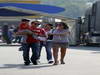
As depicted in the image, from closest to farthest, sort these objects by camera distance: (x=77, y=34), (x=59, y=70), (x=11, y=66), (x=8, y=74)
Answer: (x=8, y=74) < (x=59, y=70) < (x=11, y=66) < (x=77, y=34)

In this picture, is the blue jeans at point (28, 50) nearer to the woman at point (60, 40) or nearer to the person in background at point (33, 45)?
the person in background at point (33, 45)

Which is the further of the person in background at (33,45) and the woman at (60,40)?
the woman at (60,40)

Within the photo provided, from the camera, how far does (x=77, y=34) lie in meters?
40.8

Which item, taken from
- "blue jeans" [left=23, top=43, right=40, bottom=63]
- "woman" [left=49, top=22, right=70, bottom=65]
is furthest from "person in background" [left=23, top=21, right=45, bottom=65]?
"woman" [left=49, top=22, right=70, bottom=65]

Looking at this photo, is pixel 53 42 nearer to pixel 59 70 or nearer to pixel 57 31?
pixel 57 31

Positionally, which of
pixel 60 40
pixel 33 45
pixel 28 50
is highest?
pixel 60 40

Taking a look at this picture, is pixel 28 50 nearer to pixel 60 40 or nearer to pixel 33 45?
pixel 33 45

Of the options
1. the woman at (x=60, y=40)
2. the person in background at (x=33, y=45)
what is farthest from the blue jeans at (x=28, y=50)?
the woman at (x=60, y=40)

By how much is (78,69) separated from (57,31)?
267 cm

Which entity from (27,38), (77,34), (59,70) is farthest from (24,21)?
(77,34)

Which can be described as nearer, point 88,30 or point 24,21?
point 24,21

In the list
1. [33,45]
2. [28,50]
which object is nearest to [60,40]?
[33,45]

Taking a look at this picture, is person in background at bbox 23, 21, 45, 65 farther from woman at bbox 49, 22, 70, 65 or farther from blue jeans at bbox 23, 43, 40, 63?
woman at bbox 49, 22, 70, 65

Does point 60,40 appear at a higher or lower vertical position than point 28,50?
higher
